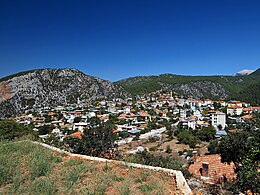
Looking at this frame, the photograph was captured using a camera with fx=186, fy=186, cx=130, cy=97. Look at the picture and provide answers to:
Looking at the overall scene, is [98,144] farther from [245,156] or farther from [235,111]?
[235,111]

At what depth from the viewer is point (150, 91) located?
106m

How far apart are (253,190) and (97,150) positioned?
478 centimetres

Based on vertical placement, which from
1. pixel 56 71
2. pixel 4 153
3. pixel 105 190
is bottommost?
pixel 105 190

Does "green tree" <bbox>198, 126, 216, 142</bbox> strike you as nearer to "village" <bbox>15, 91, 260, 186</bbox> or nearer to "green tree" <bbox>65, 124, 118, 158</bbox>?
"village" <bbox>15, 91, 260, 186</bbox>

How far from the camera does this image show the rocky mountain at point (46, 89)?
6531 cm

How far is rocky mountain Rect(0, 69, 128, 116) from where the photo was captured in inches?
2571

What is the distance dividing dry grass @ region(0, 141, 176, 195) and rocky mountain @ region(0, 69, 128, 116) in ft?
216

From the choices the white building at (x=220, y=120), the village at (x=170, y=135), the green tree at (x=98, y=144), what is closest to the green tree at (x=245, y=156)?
the village at (x=170, y=135)

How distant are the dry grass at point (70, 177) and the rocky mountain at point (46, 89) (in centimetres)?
6594

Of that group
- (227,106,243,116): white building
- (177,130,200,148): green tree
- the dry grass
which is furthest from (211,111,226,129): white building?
the dry grass

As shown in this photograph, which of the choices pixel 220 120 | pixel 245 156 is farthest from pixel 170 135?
pixel 245 156

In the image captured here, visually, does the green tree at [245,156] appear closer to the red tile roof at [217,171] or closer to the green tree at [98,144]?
the red tile roof at [217,171]

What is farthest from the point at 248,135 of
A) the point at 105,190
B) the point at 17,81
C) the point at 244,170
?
the point at 17,81

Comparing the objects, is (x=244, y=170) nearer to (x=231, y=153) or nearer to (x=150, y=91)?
(x=231, y=153)
